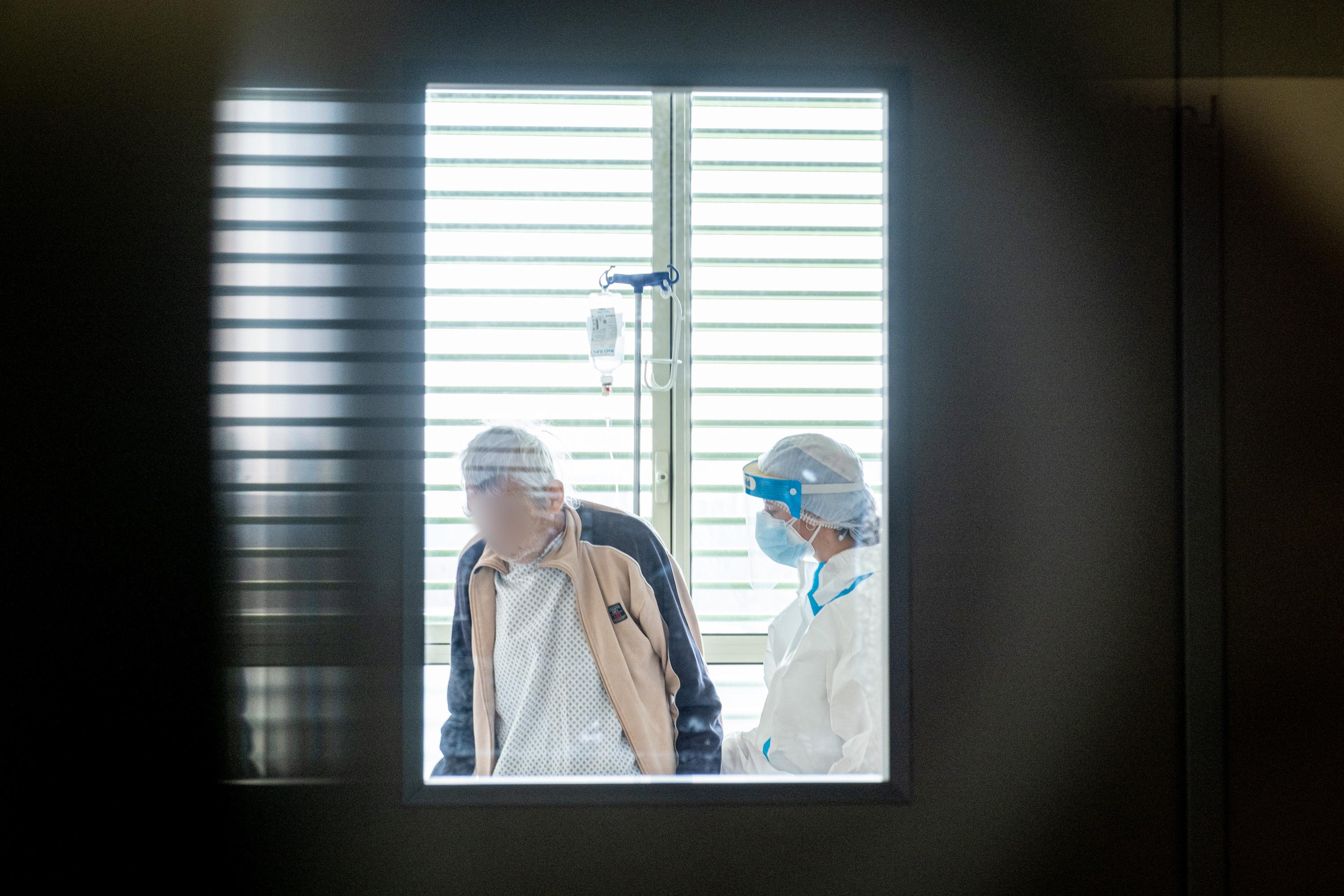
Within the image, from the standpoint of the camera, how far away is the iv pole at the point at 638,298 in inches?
24.4

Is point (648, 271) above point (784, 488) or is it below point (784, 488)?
above

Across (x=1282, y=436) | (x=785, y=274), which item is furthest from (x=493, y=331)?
(x=1282, y=436)

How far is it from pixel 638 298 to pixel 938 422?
0.26 m

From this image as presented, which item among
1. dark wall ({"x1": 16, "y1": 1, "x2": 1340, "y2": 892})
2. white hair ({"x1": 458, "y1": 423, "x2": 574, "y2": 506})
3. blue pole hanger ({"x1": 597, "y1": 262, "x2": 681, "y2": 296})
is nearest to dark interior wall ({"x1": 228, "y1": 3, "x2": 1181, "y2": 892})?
dark wall ({"x1": 16, "y1": 1, "x2": 1340, "y2": 892})

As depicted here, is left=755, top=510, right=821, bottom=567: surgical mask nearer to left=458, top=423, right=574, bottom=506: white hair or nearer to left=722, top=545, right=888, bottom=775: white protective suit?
left=722, top=545, right=888, bottom=775: white protective suit

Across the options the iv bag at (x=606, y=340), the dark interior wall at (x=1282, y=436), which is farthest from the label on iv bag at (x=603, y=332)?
the dark interior wall at (x=1282, y=436)

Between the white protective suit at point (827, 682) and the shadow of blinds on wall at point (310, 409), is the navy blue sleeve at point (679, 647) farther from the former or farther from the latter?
the shadow of blinds on wall at point (310, 409)

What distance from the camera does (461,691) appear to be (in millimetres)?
629

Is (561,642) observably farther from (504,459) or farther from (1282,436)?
(1282,436)

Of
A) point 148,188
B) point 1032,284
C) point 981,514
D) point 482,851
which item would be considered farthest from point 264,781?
point 1032,284

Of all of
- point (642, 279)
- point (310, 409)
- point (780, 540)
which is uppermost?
point (642, 279)

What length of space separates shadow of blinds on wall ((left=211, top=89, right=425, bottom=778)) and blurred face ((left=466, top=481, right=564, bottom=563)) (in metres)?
0.06

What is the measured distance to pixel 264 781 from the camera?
612 millimetres

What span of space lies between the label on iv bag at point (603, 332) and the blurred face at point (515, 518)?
118 millimetres
